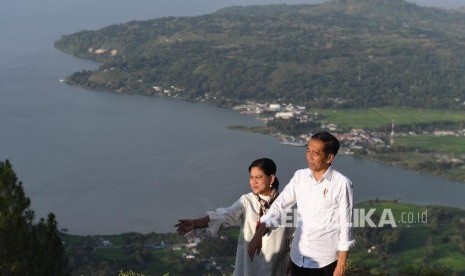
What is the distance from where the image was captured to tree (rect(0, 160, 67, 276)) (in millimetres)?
3680

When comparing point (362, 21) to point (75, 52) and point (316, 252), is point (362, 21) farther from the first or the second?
point (316, 252)

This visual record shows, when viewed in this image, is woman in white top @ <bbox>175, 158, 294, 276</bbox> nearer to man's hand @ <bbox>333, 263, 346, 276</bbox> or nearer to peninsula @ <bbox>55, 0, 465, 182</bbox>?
man's hand @ <bbox>333, 263, 346, 276</bbox>

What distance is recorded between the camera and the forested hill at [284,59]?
3456cm

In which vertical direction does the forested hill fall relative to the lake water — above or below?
above

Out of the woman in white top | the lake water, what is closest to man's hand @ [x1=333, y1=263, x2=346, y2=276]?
the woman in white top

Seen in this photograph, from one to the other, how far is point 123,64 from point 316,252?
3765 cm

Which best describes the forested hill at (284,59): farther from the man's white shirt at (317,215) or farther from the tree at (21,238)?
the man's white shirt at (317,215)

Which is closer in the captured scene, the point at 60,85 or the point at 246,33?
the point at 60,85

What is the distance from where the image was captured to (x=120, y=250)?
13555 mm

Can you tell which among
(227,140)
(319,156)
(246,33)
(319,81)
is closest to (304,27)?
(246,33)

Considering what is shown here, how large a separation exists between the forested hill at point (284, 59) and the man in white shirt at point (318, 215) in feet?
99.5

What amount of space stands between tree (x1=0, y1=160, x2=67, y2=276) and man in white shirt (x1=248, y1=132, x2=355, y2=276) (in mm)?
1883

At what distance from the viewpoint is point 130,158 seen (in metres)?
23.0

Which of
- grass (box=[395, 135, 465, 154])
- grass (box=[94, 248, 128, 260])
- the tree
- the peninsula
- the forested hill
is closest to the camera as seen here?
the tree
